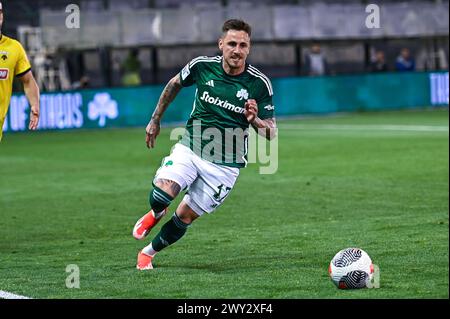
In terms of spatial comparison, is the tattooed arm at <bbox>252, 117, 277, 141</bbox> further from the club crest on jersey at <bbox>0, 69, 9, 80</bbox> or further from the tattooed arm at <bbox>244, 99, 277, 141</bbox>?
the club crest on jersey at <bbox>0, 69, 9, 80</bbox>

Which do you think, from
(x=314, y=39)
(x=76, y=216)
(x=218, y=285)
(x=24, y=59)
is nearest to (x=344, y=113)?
(x=314, y=39)

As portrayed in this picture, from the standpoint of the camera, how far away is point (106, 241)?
12.6 meters

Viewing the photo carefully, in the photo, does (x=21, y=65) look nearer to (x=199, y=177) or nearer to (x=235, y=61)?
(x=199, y=177)

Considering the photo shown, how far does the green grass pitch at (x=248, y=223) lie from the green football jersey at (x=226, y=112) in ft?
3.60

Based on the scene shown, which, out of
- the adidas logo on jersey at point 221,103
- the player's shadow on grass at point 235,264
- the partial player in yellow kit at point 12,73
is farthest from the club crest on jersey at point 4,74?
the player's shadow on grass at point 235,264

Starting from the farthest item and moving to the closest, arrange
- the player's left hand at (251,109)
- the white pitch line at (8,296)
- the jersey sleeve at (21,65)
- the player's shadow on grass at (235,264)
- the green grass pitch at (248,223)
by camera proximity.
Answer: the jersey sleeve at (21,65)
the player's shadow on grass at (235,264)
the player's left hand at (251,109)
the green grass pitch at (248,223)
the white pitch line at (8,296)

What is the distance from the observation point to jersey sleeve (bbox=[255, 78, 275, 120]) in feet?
34.6

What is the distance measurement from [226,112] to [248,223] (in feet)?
11.8

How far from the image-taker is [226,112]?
10.6 meters

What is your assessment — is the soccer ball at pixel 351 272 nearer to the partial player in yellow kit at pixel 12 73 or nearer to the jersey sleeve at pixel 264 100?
the jersey sleeve at pixel 264 100

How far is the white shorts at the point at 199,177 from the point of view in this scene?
1047 centimetres

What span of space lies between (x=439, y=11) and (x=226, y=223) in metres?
27.3
